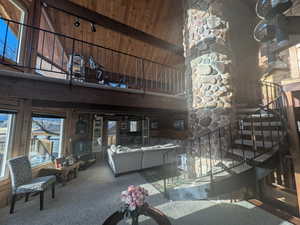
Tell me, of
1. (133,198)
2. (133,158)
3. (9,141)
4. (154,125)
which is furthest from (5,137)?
(154,125)

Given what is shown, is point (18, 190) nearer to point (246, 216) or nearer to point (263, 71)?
point (246, 216)

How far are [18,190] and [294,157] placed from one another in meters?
4.82

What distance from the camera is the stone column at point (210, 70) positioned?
3.22m

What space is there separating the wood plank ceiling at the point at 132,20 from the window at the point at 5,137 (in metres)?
3.18

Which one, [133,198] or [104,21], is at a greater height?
[104,21]

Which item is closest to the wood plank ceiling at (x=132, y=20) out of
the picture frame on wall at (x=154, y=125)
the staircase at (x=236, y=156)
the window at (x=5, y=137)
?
the window at (x=5, y=137)

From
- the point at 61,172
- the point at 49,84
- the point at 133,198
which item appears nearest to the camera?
the point at 133,198

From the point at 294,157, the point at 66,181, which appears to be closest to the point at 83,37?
the point at 66,181

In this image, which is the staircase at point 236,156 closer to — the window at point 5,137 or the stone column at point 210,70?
the stone column at point 210,70

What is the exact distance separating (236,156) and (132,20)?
460 centimetres

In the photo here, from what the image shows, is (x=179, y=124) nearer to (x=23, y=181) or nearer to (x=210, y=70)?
(x=210, y=70)

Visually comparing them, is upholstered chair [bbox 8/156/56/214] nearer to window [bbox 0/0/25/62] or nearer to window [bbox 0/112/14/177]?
window [bbox 0/112/14/177]

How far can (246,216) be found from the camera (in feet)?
7.81

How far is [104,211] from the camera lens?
253cm
